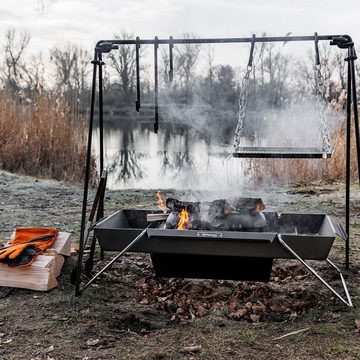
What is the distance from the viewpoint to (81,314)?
271 cm

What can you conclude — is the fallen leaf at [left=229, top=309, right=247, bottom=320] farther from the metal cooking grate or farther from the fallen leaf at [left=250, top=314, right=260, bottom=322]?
→ the metal cooking grate

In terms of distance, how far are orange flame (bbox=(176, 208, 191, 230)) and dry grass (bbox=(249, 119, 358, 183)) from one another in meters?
4.93

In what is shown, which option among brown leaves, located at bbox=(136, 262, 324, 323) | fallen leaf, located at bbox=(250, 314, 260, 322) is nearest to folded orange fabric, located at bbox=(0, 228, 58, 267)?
brown leaves, located at bbox=(136, 262, 324, 323)

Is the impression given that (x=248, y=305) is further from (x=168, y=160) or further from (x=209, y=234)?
(x=168, y=160)

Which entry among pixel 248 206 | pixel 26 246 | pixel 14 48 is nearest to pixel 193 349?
pixel 248 206

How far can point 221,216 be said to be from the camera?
2.95 meters

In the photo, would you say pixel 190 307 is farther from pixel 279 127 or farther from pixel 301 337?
pixel 279 127

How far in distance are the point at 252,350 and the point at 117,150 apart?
1217 cm

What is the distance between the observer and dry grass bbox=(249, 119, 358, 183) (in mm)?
7758

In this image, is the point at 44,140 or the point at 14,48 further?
the point at 14,48

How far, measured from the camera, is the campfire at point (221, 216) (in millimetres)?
2934

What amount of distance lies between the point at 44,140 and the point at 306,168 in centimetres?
424

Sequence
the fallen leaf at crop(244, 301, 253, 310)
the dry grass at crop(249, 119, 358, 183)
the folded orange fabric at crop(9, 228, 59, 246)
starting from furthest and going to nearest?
the dry grass at crop(249, 119, 358, 183) < the folded orange fabric at crop(9, 228, 59, 246) < the fallen leaf at crop(244, 301, 253, 310)

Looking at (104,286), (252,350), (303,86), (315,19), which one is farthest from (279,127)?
(252,350)
